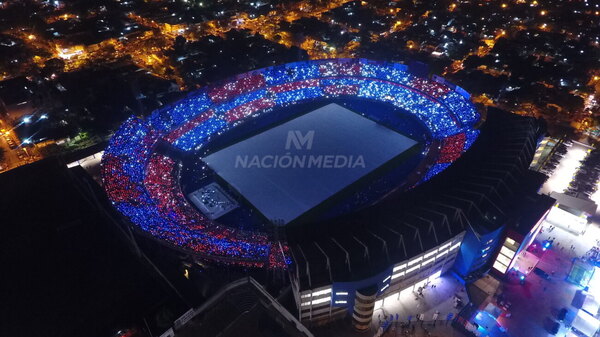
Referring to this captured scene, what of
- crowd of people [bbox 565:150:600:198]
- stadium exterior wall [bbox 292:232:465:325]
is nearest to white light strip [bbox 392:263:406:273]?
stadium exterior wall [bbox 292:232:465:325]

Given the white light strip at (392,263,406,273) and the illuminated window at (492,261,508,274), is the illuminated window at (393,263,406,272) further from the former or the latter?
the illuminated window at (492,261,508,274)

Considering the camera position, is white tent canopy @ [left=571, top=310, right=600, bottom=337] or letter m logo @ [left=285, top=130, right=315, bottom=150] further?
letter m logo @ [left=285, top=130, right=315, bottom=150]

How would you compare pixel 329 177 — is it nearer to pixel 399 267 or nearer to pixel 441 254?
pixel 399 267

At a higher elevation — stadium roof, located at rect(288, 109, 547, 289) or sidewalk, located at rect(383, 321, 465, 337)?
stadium roof, located at rect(288, 109, 547, 289)

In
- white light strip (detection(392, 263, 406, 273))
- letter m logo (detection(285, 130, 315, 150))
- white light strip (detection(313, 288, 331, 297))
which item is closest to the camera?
white light strip (detection(313, 288, 331, 297))

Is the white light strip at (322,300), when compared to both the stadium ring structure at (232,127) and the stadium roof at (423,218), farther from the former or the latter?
the stadium ring structure at (232,127)

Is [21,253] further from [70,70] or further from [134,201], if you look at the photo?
[70,70]
